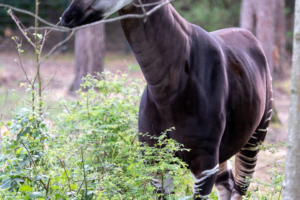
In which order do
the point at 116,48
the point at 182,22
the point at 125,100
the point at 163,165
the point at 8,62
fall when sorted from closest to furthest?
the point at 163,165, the point at 182,22, the point at 125,100, the point at 8,62, the point at 116,48

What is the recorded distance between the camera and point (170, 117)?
7.88 feet

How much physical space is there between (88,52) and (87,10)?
6.47m

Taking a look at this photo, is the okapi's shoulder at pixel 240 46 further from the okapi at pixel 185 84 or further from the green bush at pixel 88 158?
the green bush at pixel 88 158

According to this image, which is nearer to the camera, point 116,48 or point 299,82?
point 299,82

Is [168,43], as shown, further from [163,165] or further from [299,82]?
[299,82]

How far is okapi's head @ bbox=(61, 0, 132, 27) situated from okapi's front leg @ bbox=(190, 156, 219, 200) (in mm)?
1068

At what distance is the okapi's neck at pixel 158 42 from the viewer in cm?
225

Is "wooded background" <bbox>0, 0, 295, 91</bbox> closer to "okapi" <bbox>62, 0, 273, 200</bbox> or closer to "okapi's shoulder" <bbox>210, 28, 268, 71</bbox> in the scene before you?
"okapi's shoulder" <bbox>210, 28, 268, 71</bbox>

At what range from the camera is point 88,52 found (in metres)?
8.47

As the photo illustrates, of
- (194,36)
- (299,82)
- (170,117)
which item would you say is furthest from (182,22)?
(299,82)

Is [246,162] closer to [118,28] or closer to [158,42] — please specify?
[158,42]

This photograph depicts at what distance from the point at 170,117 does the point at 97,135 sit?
1071mm

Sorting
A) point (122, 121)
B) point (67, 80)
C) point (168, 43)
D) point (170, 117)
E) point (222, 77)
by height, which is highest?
point (168, 43)

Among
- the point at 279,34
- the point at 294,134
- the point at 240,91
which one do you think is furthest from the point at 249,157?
the point at 279,34
